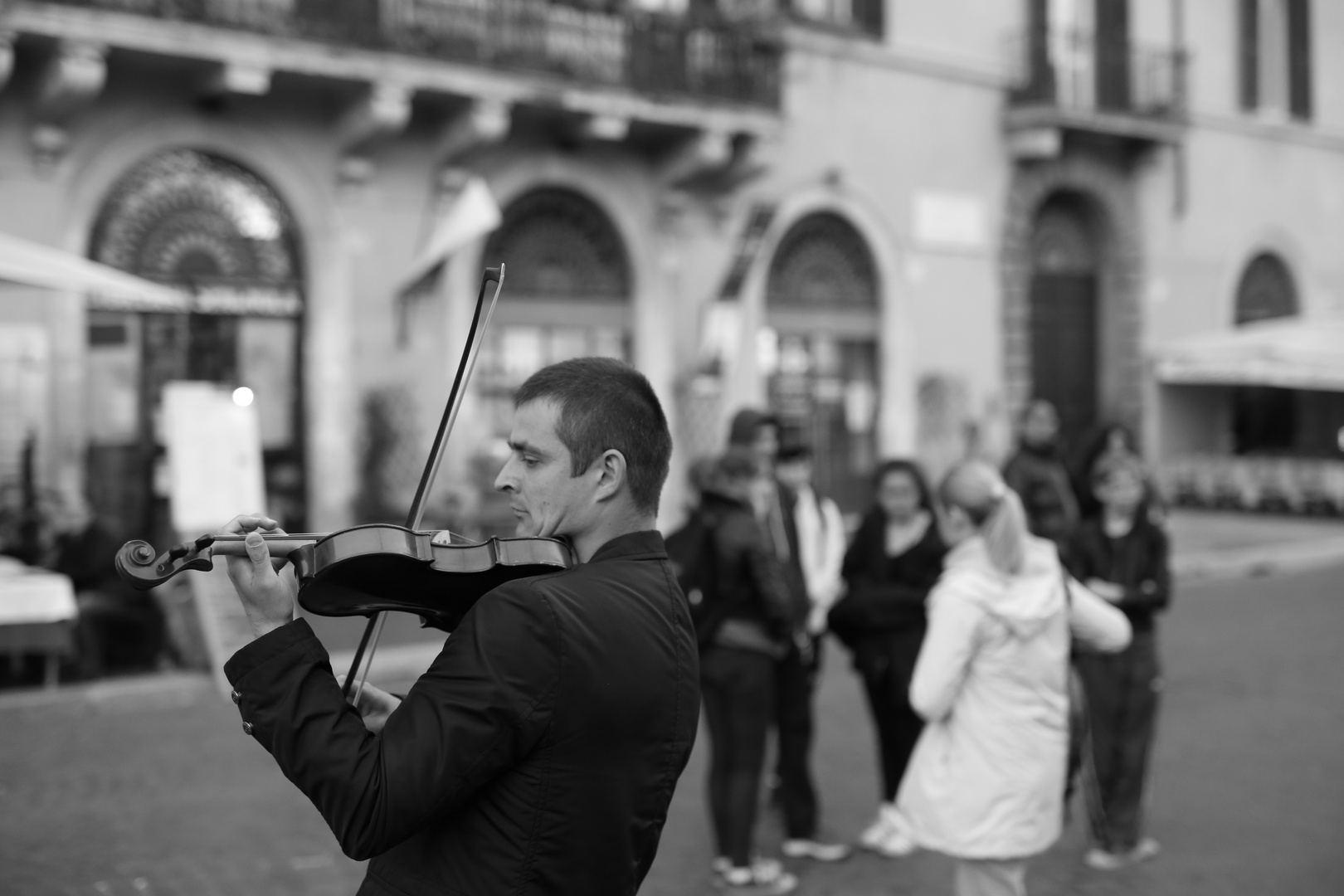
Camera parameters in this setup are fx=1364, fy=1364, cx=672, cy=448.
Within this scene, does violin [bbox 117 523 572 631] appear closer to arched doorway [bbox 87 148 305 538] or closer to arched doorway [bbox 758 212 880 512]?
arched doorway [bbox 87 148 305 538]

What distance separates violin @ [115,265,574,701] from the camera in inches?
68.3

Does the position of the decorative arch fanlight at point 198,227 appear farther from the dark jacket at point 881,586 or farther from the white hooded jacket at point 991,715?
the white hooded jacket at point 991,715

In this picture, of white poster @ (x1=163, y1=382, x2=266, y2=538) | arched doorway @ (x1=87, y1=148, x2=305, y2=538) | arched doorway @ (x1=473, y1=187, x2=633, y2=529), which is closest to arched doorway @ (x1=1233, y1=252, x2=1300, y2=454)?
arched doorway @ (x1=473, y1=187, x2=633, y2=529)

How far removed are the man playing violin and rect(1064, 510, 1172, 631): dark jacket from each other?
12.6ft

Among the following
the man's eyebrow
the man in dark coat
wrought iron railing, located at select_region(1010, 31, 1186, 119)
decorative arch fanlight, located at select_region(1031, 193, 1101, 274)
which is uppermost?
wrought iron railing, located at select_region(1010, 31, 1186, 119)

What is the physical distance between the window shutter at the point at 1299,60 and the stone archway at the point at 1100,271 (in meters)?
4.97

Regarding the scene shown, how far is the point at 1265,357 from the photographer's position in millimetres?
17859

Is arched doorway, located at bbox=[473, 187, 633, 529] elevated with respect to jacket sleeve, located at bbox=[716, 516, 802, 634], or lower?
elevated

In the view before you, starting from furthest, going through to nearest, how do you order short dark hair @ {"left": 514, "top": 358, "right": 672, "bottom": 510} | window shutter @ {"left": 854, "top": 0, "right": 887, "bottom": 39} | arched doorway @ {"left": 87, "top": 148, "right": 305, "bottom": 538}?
window shutter @ {"left": 854, "top": 0, "right": 887, "bottom": 39}
arched doorway @ {"left": 87, "top": 148, "right": 305, "bottom": 538}
short dark hair @ {"left": 514, "top": 358, "right": 672, "bottom": 510}

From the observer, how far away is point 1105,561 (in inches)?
220

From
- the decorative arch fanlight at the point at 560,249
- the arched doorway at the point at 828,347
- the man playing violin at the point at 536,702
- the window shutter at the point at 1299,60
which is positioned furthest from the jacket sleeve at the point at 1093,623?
the window shutter at the point at 1299,60

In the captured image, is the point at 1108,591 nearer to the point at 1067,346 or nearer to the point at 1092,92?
the point at 1067,346

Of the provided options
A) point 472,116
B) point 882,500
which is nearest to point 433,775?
point 882,500

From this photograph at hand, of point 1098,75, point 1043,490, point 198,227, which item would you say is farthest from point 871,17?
point 1043,490
